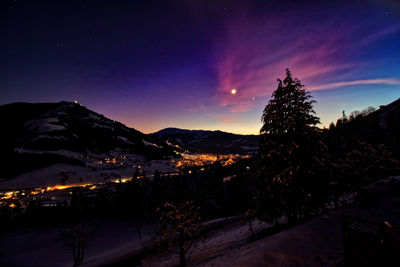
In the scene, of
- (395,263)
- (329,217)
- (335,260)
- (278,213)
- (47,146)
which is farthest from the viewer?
(47,146)

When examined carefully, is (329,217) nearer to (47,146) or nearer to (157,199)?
(157,199)

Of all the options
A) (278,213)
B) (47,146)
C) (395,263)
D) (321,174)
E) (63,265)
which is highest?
(47,146)

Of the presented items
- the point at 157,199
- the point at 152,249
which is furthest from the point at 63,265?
the point at 157,199

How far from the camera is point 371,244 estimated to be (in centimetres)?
669

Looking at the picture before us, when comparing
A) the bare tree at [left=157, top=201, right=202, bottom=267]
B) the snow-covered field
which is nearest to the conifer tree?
the bare tree at [left=157, top=201, right=202, bottom=267]

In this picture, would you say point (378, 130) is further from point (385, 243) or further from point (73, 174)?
point (73, 174)

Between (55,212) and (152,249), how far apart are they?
56.3 meters

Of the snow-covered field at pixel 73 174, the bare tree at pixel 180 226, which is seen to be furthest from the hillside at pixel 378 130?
the snow-covered field at pixel 73 174

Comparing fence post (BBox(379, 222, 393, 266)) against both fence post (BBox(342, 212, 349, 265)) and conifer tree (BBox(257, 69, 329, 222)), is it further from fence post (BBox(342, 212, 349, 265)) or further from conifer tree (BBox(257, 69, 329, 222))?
conifer tree (BBox(257, 69, 329, 222))

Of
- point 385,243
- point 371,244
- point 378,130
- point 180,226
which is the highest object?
point 378,130

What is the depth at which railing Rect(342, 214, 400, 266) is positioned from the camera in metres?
6.09

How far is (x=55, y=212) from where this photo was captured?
221ft

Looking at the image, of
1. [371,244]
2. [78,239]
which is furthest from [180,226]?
[78,239]

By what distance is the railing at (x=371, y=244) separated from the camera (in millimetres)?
6086
